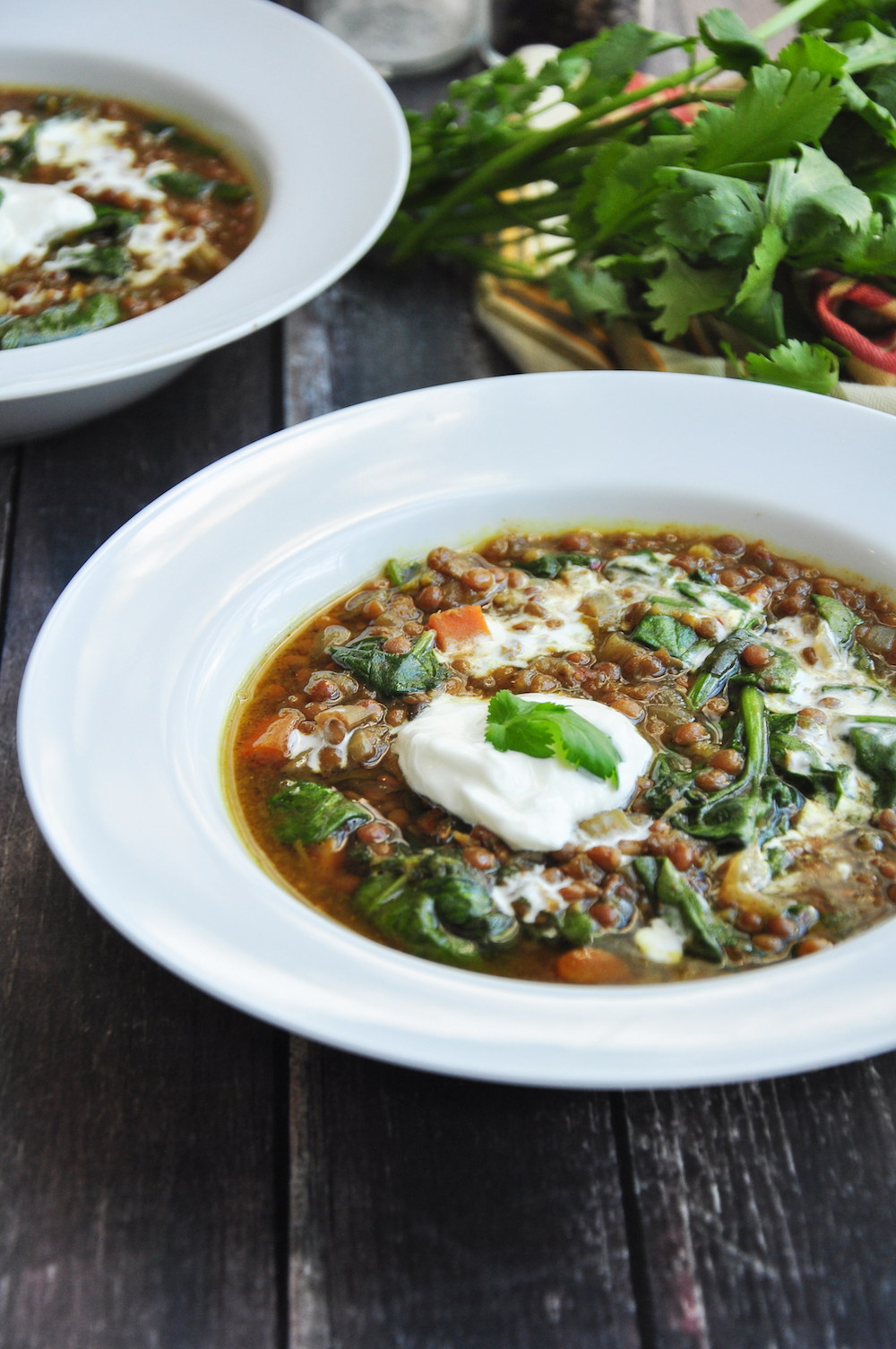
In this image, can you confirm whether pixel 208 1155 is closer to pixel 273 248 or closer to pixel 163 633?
pixel 163 633

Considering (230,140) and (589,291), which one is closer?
(589,291)

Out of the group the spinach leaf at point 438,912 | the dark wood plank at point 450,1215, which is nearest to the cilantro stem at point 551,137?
the spinach leaf at point 438,912

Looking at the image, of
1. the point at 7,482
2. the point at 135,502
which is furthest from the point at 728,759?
the point at 7,482

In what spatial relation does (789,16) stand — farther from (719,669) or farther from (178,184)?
(719,669)

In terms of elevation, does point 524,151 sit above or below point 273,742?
above

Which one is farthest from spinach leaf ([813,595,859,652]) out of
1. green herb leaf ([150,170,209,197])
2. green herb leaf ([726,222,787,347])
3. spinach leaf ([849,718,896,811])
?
green herb leaf ([150,170,209,197])

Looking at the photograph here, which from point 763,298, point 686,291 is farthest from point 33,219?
point 763,298

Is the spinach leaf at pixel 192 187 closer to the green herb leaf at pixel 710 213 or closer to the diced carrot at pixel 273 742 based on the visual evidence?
the green herb leaf at pixel 710 213
